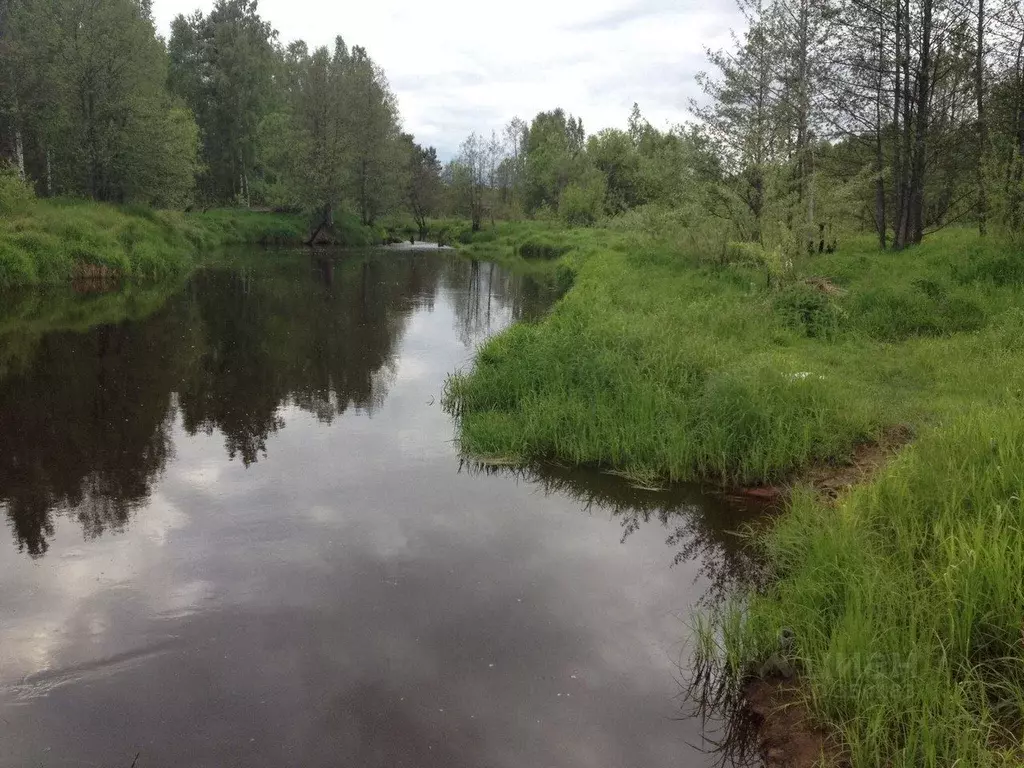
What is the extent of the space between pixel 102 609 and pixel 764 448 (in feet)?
20.1

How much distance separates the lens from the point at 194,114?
158ft

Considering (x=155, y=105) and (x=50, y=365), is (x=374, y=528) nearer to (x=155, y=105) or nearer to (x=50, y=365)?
(x=50, y=365)

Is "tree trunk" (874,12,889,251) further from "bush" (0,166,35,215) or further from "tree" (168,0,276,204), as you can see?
"tree" (168,0,276,204)

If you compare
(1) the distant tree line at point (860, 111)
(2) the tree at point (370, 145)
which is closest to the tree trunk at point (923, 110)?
(1) the distant tree line at point (860, 111)

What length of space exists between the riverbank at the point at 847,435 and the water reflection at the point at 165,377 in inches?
116

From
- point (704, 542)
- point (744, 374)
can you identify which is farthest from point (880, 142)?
point (704, 542)

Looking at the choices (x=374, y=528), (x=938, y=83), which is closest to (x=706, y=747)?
(x=374, y=528)

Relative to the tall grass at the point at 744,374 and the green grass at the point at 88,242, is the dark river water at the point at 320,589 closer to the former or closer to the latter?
the tall grass at the point at 744,374

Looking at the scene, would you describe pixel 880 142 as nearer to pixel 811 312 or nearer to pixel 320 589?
pixel 811 312

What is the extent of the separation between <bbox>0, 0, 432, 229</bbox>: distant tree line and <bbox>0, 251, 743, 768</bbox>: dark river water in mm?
22508

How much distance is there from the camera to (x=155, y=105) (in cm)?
3045

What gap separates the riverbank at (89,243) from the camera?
20922 mm

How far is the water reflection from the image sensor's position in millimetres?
7672

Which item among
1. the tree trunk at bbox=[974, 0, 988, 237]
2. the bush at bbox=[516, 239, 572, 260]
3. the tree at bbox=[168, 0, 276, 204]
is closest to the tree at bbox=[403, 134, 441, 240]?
the tree at bbox=[168, 0, 276, 204]
